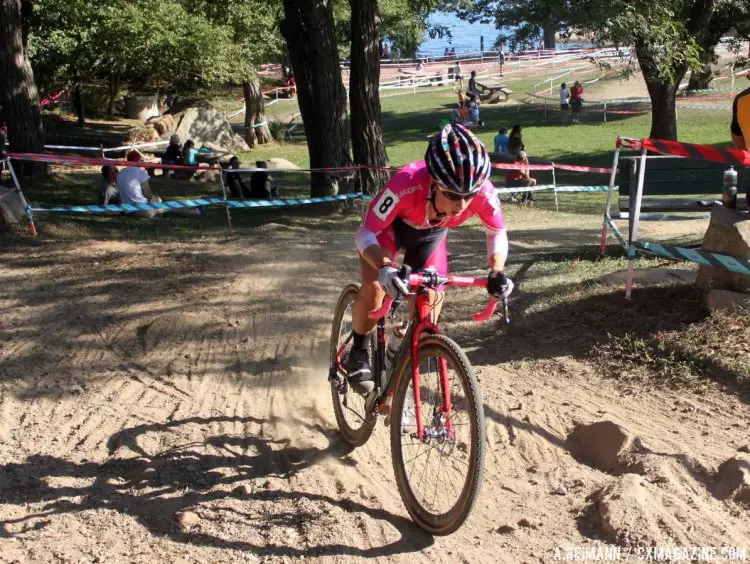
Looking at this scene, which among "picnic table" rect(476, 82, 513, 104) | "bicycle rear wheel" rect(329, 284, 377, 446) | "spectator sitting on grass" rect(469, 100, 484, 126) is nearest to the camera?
"bicycle rear wheel" rect(329, 284, 377, 446)

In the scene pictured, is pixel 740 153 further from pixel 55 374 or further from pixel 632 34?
pixel 632 34

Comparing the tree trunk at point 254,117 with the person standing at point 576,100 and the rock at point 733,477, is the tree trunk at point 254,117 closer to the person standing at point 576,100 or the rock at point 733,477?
the person standing at point 576,100

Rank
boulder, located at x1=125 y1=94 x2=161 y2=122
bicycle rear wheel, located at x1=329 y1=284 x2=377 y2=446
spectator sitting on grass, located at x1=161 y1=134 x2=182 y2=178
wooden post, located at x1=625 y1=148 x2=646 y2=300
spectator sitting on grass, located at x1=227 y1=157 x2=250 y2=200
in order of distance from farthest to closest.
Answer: boulder, located at x1=125 y1=94 x2=161 y2=122 < spectator sitting on grass, located at x1=161 y1=134 x2=182 y2=178 < spectator sitting on grass, located at x1=227 y1=157 x2=250 y2=200 < wooden post, located at x1=625 y1=148 x2=646 y2=300 < bicycle rear wheel, located at x1=329 y1=284 x2=377 y2=446

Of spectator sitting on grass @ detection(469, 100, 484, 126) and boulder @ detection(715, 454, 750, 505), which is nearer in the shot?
boulder @ detection(715, 454, 750, 505)

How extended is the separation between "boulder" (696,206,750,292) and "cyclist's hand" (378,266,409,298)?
3.59 metres

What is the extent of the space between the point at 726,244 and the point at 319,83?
885cm

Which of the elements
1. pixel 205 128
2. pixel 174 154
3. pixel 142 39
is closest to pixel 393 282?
pixel 174 154

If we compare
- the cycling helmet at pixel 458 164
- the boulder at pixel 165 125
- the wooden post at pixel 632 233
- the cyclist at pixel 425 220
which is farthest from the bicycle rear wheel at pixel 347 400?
the boulder at pixel 165 125

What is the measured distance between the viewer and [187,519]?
4254 millimetres

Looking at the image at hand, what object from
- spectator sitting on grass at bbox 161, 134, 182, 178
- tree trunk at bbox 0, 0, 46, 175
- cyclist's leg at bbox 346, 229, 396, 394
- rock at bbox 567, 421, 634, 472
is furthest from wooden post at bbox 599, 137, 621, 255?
spectator sitting on grass at bbox 161, 134, 182, 178

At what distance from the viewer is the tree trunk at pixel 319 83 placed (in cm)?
1341

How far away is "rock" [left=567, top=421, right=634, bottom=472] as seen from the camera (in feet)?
15.5

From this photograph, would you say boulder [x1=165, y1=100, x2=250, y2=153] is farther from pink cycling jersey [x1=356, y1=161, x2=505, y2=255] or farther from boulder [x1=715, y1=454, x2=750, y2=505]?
boulder [x1=715, y1=454, x2=750, y2=505]

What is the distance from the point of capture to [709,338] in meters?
6.11
